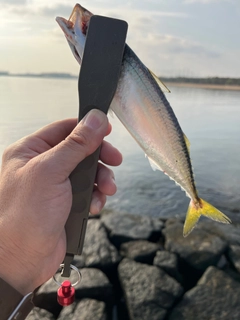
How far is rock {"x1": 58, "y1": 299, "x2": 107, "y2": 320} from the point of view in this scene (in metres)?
2.58

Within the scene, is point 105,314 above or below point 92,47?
below

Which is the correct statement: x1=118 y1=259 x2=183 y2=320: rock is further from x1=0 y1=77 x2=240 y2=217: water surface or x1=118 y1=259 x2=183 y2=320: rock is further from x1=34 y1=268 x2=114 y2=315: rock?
x1=0 y1=77 x2=240 y2=217: water surface

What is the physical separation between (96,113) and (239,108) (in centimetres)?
1168

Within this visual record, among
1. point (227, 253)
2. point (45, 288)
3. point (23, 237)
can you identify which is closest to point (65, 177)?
point (23, 237)

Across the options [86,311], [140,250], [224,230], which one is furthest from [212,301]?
[224,230]

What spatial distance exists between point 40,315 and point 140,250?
1174 millimetres

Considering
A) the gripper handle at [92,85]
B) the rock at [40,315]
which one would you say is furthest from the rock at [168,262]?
the gripper handle at [92,85]

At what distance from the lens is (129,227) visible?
152 inches

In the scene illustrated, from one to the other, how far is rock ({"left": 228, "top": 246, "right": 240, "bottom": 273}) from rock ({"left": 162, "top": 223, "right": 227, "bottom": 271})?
0.23 ft

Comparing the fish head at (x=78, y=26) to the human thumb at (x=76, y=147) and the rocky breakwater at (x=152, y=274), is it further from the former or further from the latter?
the rocky breakwater at (x=152, y=274)

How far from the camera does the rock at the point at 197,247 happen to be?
329cm

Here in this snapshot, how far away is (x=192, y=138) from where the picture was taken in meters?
7.65

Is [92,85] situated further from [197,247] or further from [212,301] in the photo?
[197,247]

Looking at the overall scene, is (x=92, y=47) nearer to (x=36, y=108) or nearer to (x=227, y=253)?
(x=227, y=253)
